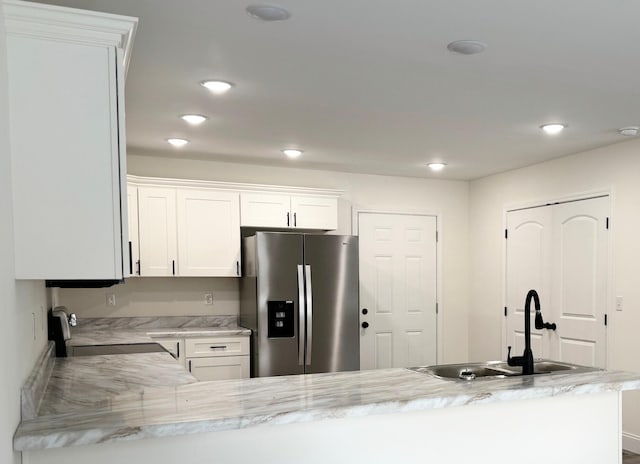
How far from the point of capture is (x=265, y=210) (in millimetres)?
5086

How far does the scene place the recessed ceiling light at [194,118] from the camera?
3.61 metres

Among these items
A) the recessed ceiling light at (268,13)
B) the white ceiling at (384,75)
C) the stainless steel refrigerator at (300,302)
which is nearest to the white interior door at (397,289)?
the stainless steel refrigerator at (300,302)

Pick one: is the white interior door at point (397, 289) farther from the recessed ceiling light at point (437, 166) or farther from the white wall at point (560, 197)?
the recessed ceiling light at point (437, 166)

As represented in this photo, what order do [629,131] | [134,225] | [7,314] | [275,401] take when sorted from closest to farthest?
[7,314]
[275,401]
[629,131]
[134,225]

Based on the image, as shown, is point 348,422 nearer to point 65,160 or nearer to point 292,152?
point 65,160

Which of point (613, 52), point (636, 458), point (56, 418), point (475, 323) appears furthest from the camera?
point (475, 323)

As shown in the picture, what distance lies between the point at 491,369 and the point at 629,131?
2.43 metres

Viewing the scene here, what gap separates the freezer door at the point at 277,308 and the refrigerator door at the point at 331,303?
12cm

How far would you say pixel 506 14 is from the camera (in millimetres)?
2111

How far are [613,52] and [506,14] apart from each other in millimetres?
749

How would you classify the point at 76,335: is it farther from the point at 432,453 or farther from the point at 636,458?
the point at 636,458

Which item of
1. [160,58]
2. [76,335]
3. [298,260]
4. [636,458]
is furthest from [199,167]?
[636,458]

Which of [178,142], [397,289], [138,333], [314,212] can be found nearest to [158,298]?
[138,333]

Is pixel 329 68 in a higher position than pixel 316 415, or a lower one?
higher
